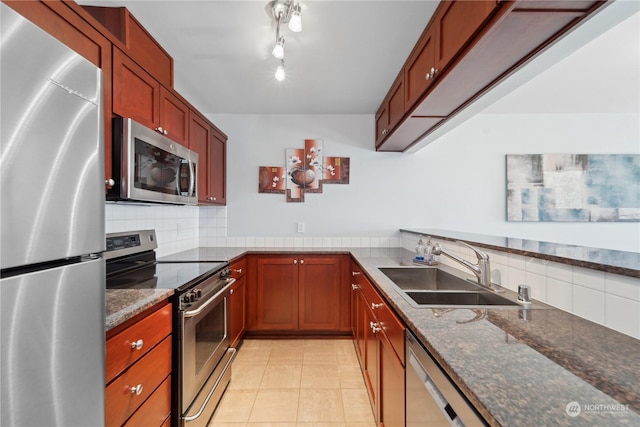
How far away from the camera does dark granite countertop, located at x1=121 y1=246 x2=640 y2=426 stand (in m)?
0.51

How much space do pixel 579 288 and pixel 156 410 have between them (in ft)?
5.72

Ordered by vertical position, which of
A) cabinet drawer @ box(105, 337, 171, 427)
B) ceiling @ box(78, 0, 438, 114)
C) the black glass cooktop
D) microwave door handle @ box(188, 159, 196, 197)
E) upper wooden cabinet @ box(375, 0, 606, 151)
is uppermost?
ceiling @ box(78, 0, 438, 114)

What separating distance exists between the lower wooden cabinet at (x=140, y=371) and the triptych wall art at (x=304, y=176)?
2024 mm

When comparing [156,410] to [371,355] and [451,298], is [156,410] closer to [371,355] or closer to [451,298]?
Answer: [371,355]

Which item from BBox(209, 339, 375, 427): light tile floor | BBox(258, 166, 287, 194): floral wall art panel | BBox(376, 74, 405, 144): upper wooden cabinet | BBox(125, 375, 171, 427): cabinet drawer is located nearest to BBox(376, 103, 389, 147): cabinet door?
BBox(376, 74, 405, 144): upper wooden cabinet

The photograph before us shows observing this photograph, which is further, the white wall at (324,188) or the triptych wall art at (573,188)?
the white wall at (324,188)

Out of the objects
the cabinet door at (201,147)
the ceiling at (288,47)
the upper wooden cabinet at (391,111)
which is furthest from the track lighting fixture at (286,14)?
the cabinet door at (201,147)

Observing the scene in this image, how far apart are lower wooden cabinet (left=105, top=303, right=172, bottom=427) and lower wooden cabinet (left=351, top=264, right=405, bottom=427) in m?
1.03

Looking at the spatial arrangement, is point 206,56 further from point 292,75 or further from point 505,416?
point 505,416

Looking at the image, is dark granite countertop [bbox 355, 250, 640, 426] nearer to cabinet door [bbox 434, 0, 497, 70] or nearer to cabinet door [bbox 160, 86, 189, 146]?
cabinet door [bbox 434, 0, 497, 70]

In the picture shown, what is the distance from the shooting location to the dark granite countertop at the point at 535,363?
20.2 inches

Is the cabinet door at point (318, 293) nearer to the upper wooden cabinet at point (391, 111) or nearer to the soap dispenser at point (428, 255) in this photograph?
the soap dispenser at point (428, 255)

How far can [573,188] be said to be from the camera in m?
3.10

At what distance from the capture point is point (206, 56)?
205 cm
